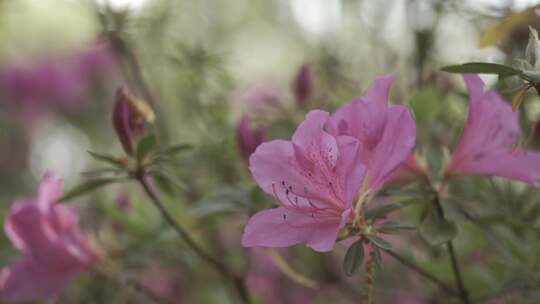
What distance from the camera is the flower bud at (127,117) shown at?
981 millimetres

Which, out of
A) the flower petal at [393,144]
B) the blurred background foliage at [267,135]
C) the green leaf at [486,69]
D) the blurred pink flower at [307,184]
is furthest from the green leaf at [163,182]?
the green leaf at [486,69]

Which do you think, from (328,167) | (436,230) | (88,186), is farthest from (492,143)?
(88,186)

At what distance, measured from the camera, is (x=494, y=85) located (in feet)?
3.59

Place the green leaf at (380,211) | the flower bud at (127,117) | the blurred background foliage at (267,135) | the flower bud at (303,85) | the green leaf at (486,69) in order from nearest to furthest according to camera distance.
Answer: the green leaf at (486,69) < the green leaf at (380,211) < the flower bud at (127,117) < the blurred background foliage at (267,135) < the flower bud at (303,85)

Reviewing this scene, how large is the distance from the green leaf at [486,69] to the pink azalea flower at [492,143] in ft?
0.44

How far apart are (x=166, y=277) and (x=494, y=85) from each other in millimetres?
1159

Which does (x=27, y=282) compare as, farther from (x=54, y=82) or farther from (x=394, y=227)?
(x=54, y=82)

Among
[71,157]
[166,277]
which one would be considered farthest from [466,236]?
[71,157]

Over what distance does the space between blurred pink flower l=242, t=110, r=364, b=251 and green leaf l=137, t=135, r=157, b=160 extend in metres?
0.16

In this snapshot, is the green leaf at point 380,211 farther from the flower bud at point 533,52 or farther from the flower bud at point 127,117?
the flower bud at point 127,117

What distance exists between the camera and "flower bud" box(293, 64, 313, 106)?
1.27 metres

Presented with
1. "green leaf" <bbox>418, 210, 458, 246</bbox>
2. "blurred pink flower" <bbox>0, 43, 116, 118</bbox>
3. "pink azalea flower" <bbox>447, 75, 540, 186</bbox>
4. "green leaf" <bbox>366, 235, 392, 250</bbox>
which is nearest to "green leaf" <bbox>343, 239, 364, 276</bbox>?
"green leaf" <bbox>366, 235, 392, 250</bbox>

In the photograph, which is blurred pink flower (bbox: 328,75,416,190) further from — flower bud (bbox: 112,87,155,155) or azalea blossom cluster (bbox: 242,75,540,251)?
flower bud (bbox: 112,87,155,155)

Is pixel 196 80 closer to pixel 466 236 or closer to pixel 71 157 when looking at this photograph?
pixel 466 236
